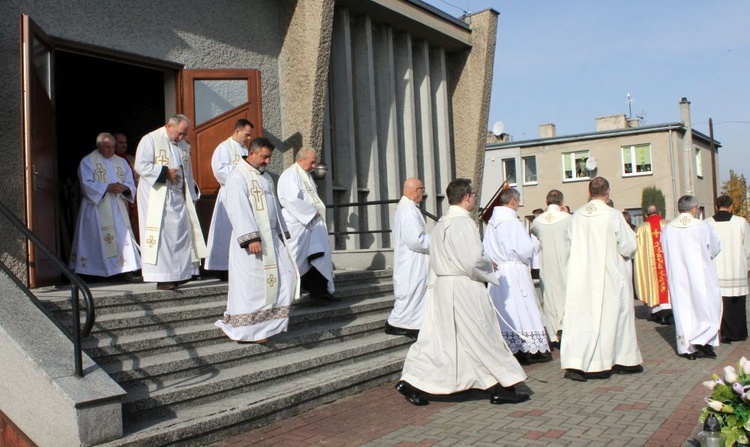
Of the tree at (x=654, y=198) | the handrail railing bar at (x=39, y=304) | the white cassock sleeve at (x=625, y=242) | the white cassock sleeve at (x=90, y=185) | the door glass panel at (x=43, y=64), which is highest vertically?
the door glass panel at (x=43, y=64)

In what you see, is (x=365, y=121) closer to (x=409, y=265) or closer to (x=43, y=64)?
(x=409, y=265)

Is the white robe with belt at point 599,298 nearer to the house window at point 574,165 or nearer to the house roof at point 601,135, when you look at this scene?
the house roof at point 601,135

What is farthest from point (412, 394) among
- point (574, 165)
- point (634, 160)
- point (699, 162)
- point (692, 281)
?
point (699, 162)

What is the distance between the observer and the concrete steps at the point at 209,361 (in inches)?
220

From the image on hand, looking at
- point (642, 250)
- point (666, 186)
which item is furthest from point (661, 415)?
point (666, 186)

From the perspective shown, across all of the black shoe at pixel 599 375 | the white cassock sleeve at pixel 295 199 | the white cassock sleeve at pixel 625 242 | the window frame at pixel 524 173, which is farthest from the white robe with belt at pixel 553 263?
the window frame at pixel 524 173

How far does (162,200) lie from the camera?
7742mm

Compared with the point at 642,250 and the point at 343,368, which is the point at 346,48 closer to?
the point at 642,250

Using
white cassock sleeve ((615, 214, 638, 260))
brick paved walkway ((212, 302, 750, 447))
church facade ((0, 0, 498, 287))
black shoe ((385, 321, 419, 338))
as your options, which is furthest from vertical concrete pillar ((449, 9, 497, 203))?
brick paved walkway ((212, 302, 750, 447))

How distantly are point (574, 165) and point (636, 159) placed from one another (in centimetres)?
329

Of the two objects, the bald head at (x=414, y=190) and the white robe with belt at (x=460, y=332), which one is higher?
the bald head at (x=414, y=190)

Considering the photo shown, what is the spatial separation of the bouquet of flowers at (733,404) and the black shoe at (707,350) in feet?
15.1

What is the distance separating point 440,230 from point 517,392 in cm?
162

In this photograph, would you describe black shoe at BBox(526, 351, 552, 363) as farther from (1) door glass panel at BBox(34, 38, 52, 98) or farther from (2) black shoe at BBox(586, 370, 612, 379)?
(1) door glass panel at BBox(34, 38, 52, 98)
